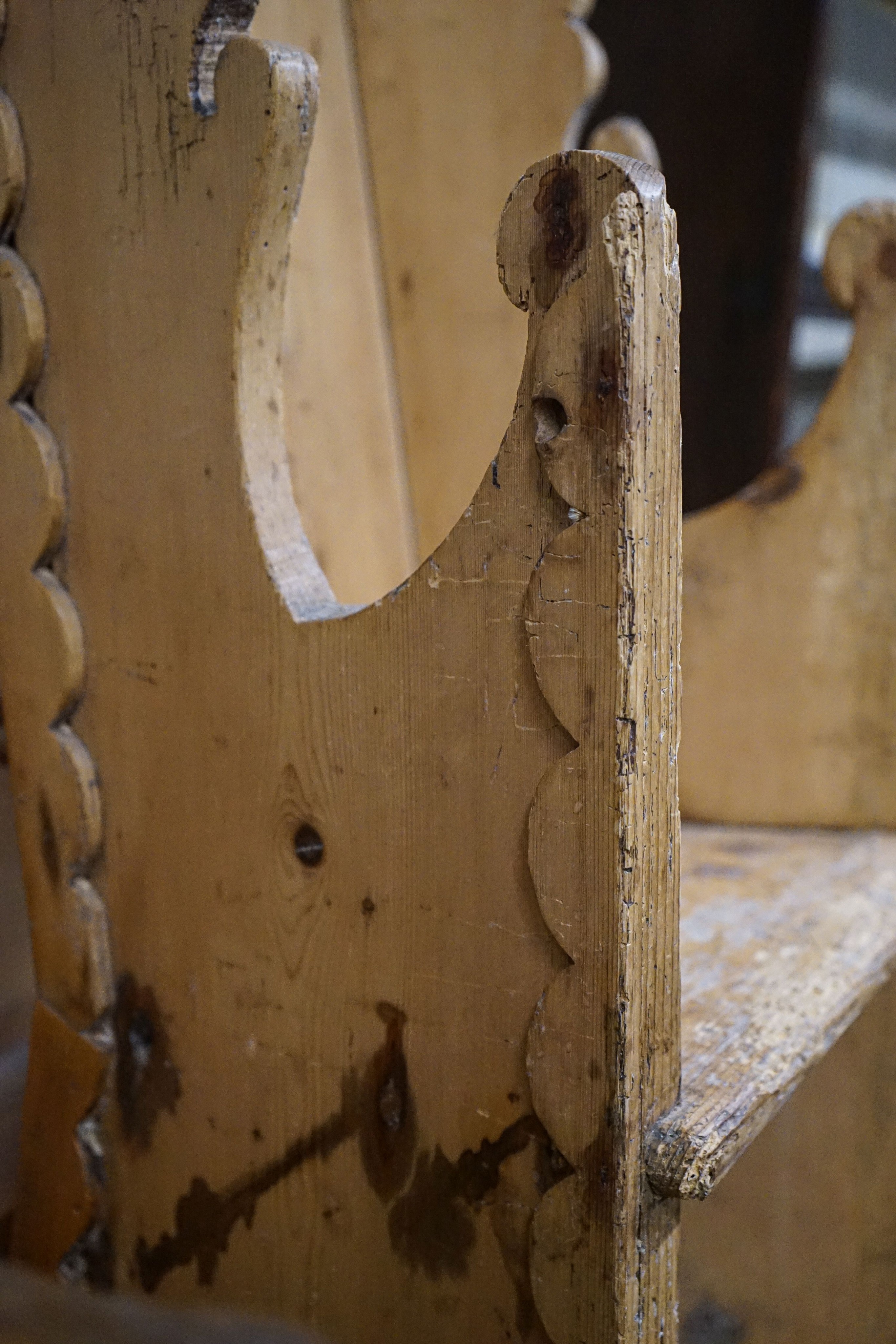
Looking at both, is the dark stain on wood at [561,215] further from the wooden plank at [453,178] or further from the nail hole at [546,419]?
the wooden plank at [453,178]

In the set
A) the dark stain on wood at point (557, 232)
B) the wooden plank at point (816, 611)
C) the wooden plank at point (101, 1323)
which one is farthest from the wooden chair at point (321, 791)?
the wooden plank at point (816, 611)

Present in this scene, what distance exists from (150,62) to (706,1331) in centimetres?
108

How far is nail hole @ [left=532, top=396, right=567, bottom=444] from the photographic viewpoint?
48cm

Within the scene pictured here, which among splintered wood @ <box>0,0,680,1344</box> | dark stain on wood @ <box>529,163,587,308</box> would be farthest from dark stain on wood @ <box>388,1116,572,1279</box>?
dark stain on wood @ <box>529,163,587,308</box>

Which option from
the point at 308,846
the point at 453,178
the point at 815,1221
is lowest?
the point at 815,1221

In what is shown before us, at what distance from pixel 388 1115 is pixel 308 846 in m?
0.14

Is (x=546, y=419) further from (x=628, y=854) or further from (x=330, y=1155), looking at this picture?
(x=330, y=1155)

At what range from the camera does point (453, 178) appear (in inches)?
41.5

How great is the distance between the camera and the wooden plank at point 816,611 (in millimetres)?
958

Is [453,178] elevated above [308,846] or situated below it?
above

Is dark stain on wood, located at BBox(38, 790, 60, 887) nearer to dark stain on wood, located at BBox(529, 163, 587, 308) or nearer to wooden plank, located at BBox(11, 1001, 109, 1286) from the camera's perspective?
wooden plank, located at BBox(11, 1001, 109, 1286)

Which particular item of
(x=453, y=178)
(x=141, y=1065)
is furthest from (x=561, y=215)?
(x=453, y=178)

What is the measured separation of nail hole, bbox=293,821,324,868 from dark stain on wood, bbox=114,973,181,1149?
169 mm

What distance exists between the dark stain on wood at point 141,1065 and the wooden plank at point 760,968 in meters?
0.31
